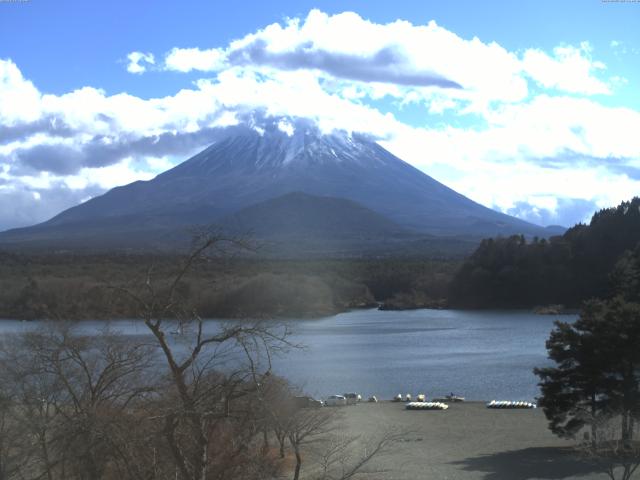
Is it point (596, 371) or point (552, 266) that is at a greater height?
point (552, 266)

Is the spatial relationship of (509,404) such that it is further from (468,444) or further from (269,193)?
(269,193)

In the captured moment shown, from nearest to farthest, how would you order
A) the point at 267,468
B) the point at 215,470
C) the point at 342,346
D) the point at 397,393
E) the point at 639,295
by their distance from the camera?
the point at 215,470 → the point at 267,468 → the point at 397,393 → the point at 639,295 → the point at 342,346

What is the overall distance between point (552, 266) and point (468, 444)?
3874 cm

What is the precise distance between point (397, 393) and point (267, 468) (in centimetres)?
1521

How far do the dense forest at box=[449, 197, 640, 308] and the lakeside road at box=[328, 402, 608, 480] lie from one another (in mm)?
32996

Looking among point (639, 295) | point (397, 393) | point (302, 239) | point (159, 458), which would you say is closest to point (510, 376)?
point (397, 393)

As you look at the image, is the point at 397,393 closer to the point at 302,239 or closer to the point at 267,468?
the point at 267,468

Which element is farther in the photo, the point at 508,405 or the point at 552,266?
the point at 552,266

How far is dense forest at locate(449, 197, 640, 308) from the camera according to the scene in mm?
50531

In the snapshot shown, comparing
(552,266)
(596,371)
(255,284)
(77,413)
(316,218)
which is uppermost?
(316,218)

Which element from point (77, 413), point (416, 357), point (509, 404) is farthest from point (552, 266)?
point (77, 413)

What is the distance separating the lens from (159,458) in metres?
5.16

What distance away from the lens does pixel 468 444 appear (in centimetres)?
1470

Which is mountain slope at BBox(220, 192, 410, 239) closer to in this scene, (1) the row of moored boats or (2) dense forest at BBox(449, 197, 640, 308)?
(2) dense forest at BBox(449, 197, 640, 308)
